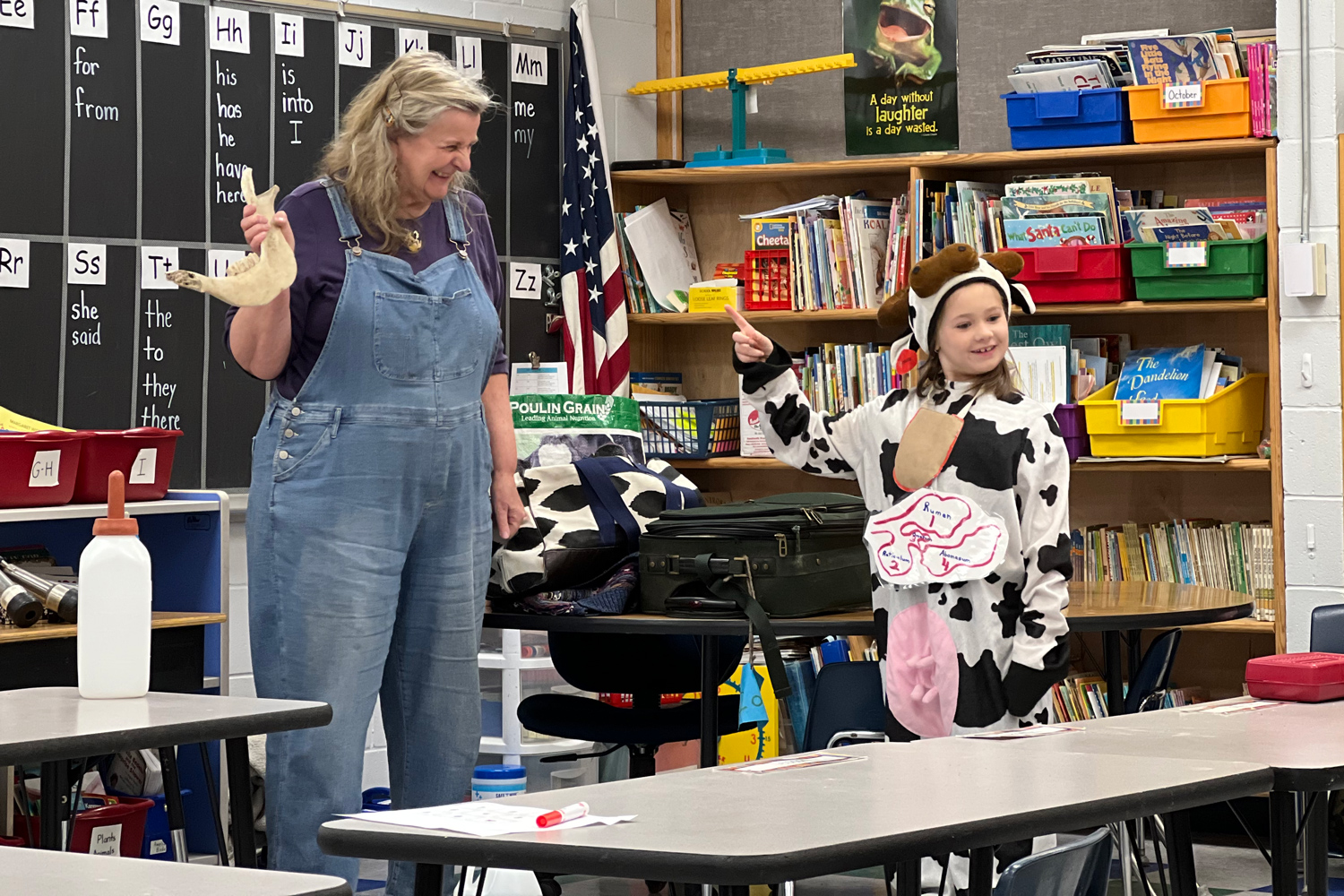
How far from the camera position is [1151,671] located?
329cm

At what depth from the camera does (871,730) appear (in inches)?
131

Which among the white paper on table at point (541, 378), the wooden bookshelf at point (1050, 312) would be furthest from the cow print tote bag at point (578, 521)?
the white paper on table at point (541, 378)

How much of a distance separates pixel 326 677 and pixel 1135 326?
3.00m

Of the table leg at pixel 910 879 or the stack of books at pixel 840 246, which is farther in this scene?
the stack of books at pixel 840 246

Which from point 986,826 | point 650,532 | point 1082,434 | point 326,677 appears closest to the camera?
point 986,826

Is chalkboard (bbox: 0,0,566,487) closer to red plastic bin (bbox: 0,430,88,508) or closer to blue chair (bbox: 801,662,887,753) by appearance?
red plastic bin (bbox: 0,430,88,508)

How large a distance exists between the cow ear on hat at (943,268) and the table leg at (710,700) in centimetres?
74

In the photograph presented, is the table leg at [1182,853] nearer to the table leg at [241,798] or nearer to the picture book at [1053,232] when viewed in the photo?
the table leg at [241,798]

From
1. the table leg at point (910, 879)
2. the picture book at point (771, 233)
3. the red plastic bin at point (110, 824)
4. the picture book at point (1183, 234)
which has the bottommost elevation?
the red plastic bin at point (110, 824)

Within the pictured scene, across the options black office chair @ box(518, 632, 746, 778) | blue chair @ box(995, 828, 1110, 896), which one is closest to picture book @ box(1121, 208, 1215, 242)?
A: black office chair @ box(518, 632, 746, 778)

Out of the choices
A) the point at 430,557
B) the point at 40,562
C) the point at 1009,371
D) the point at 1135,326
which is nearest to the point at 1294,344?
the point at 1135,326

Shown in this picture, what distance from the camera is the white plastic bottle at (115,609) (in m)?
1.96

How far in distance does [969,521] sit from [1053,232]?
Result: 2.12 meters

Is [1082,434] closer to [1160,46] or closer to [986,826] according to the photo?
[1160,46]
